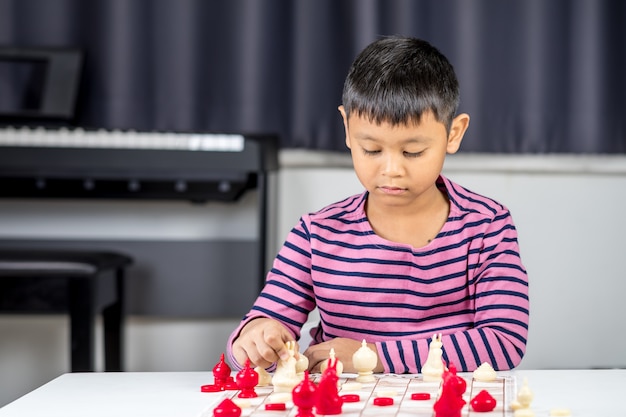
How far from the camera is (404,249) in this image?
4.14 feet

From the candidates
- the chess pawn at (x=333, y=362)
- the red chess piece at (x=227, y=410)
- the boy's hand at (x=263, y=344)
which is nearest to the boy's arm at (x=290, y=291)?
the boy's hand at (x=263, y=344)

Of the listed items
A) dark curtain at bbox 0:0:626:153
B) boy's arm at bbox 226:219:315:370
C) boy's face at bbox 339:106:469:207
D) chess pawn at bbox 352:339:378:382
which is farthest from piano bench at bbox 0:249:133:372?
chess pawn at bbox 352:339:378:382

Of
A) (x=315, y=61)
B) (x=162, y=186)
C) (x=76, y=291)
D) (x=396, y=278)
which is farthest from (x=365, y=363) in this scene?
(x=315, y=61)

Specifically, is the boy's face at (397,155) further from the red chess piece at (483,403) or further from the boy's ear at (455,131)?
the red chess piece at (483,403)

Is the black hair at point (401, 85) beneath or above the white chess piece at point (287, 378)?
above

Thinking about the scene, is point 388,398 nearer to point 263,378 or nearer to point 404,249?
point 263,378

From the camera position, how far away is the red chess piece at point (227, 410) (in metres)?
0.78

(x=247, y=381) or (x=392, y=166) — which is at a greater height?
(x=392, y=166)

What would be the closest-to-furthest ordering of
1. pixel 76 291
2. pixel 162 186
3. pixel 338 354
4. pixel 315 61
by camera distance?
1. pixel 338 354
2. pixel 76 291
3. pixel 162 186
4. pixel 315 61

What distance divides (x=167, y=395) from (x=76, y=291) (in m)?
1.24

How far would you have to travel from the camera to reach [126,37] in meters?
2.56

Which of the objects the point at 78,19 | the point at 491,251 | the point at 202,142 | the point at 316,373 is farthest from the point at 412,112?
the point at 78,19

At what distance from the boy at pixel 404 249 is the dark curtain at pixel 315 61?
127 centimetres

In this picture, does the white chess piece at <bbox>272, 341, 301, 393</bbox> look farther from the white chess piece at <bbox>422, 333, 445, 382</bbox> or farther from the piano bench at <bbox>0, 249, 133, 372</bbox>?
the piano bench at <bbox>0, 249, 133, 372</bbox>
